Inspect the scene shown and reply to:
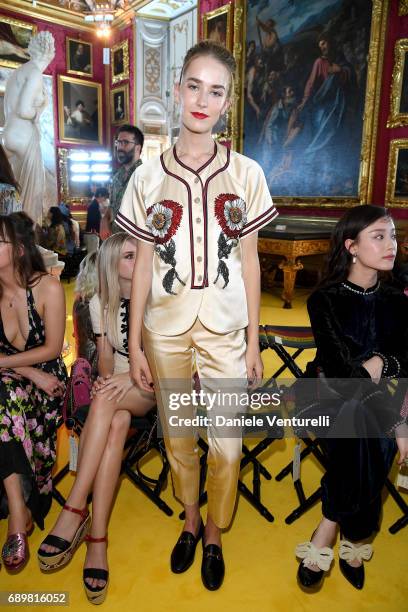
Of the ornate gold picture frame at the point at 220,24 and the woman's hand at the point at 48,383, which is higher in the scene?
the ornate gold picture frame at the point at 220,24

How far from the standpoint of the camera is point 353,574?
1973 mm

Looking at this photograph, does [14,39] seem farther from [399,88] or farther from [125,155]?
[125,155]

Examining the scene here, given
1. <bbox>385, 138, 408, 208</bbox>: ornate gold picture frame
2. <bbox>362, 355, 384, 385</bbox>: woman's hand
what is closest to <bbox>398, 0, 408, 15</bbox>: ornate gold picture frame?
<bbox>385, 138, 408, 208</bbox>: ornate gold picture frame

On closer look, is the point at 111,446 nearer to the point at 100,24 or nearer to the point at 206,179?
the point at 206,179

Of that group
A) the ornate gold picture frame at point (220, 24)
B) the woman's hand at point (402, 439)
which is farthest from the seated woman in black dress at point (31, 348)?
the ornate gold picture frame at point (220, 24)

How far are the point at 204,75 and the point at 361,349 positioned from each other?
143 centimetres

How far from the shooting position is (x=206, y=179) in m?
1.77

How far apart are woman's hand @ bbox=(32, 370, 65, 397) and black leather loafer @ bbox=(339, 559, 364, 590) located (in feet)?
5.11

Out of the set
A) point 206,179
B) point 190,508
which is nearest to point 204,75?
point 206,179

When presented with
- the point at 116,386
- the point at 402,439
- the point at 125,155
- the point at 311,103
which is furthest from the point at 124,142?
the point at 311,103

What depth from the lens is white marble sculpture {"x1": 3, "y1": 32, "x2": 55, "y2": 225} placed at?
16.0 feet

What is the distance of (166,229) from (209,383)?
64 cm

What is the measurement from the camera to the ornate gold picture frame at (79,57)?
11.9 metres

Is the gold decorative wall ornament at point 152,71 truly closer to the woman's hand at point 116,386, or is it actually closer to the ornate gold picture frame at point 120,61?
the ornate gold picture frame at point 120,61
